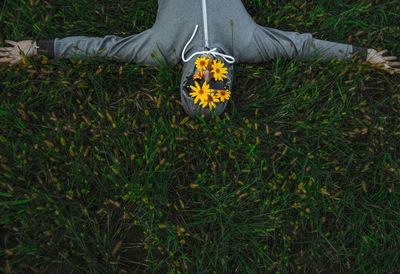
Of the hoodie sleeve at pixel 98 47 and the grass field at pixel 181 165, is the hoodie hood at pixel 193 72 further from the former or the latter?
the hoodie sleeve at pixel 98 47

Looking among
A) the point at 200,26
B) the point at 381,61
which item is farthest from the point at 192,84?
the point at 381,61

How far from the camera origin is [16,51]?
2221 mm

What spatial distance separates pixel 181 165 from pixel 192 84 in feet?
1.52

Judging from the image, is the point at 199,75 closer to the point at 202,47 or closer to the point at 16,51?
the point at 202,47

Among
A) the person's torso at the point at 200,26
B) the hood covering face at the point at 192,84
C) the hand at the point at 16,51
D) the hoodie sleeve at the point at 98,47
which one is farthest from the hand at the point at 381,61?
the hand at the point at 16,51

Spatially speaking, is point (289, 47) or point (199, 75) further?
point (289, 47)

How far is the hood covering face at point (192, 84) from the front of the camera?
201 centimetres

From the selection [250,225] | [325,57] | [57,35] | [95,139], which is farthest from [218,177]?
[57,35]

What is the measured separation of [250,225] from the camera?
2.10m

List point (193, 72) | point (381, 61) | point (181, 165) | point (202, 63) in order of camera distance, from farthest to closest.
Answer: point (381, 61)
point (181, 165)
point (193, 72)
point (202, 63)

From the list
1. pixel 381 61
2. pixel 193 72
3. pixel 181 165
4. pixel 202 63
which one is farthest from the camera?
pixel 381 61

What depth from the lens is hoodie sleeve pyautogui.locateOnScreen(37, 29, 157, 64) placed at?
219cm

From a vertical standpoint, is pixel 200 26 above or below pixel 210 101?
above

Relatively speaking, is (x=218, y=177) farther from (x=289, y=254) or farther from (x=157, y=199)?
(x=289, y=254)
